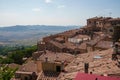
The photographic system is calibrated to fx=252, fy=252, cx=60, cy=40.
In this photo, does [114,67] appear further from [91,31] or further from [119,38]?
[91,31]

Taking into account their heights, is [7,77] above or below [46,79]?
below

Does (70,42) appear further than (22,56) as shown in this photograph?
No

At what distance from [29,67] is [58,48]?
51.5 feet

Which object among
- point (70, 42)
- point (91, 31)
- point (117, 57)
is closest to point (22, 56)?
point (70, 42)

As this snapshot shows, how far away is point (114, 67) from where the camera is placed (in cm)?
2664

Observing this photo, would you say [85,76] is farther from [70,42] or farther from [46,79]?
[70,42]

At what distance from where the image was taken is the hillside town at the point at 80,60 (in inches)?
1036

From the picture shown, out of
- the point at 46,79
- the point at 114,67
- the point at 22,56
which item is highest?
the point at 114,67

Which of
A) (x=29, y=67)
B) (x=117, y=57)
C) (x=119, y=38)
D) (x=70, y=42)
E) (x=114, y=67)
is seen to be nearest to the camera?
(x=114, y=67)

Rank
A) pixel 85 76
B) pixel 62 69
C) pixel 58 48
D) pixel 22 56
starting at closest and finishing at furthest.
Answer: pixel 85 76, pixel 62 69, pixel 58 48, pixel 22 56

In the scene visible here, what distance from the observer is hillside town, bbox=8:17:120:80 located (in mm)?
26314

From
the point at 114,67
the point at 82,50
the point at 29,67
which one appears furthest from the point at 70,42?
the point at 114,67

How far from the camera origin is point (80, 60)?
3597 centimetres

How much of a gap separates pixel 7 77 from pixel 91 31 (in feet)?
127
